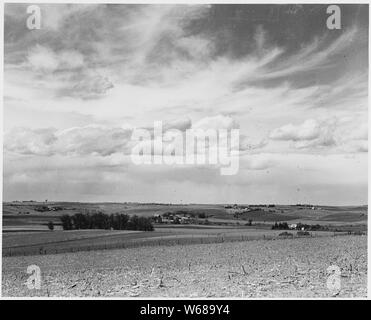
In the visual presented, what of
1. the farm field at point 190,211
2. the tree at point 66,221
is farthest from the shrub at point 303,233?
the tree at point 66,221

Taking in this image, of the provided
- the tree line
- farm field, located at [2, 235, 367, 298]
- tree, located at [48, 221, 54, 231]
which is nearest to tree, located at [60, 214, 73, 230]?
the tree line

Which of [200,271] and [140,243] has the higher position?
[140,243]

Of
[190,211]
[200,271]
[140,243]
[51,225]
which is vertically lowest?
[200,271]

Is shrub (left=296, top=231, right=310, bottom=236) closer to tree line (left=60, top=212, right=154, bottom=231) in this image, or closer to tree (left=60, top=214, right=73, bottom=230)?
tree line (left=60, top=212, right=154, bottom=231)

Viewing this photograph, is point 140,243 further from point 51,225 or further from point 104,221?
point 51,225

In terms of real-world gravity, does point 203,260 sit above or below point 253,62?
A: below

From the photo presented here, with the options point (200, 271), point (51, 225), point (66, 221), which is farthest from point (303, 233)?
point (51, 225)
